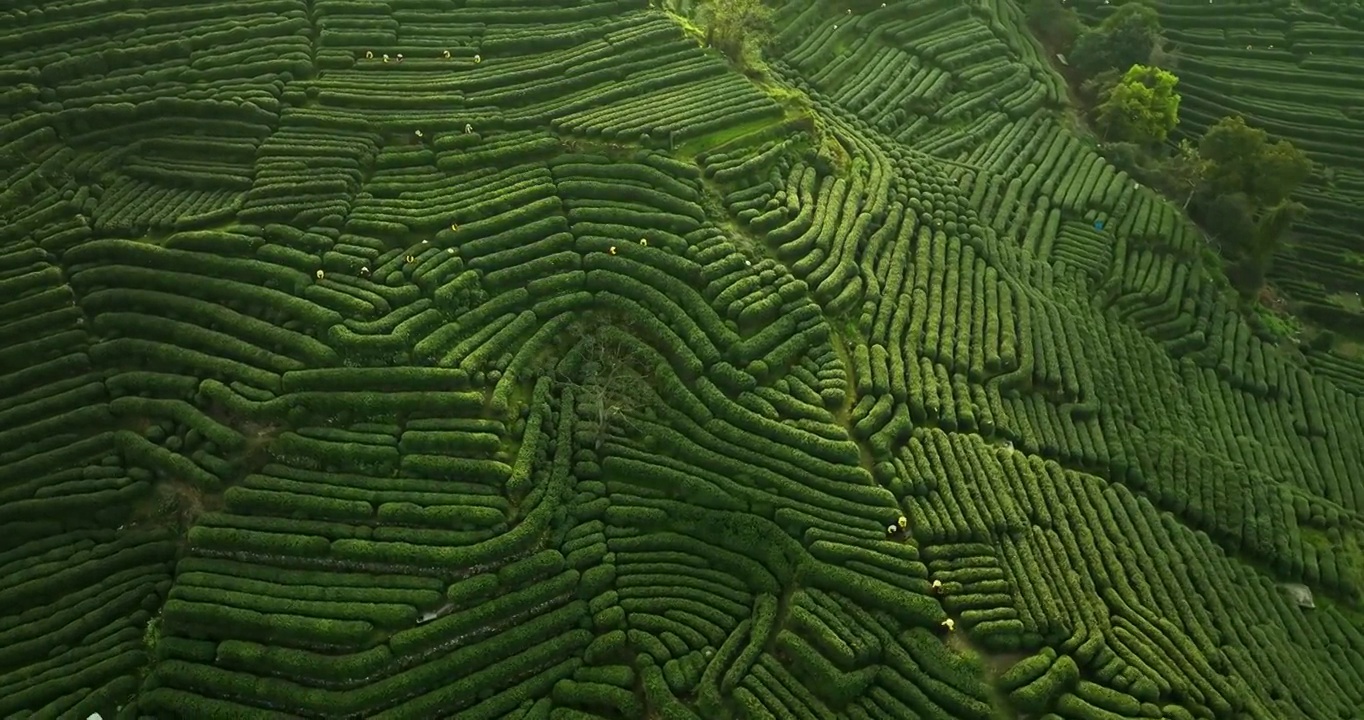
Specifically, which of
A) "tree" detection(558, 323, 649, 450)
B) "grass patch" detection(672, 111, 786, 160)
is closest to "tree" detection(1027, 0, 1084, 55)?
"grass patch" detection(672, 111, 786, 160)

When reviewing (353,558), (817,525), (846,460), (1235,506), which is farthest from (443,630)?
(1235,506)

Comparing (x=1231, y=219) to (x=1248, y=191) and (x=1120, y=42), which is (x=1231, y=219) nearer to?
(x=1248, y=191)

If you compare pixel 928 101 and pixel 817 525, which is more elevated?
pixel 928 101

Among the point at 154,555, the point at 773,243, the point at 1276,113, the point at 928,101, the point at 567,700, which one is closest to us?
the point at 567,700

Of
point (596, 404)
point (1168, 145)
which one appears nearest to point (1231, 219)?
point (1168, 145)

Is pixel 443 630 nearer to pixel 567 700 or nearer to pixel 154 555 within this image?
pixel 567 700

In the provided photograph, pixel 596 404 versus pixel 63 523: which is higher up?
pixel 596 404

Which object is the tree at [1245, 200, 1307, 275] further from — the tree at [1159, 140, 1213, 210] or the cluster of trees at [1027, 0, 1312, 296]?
the tree at [1159, 140, 1213, 210]
